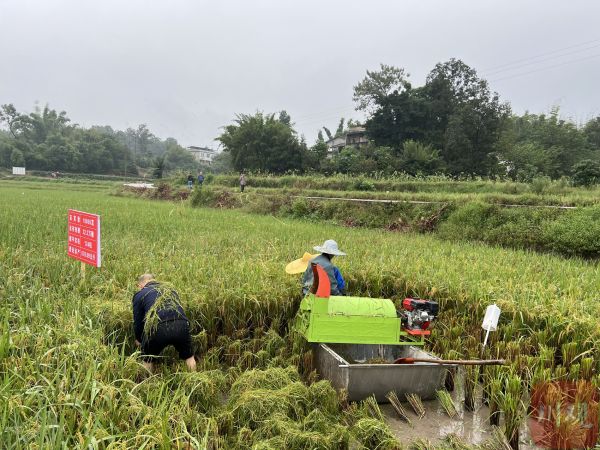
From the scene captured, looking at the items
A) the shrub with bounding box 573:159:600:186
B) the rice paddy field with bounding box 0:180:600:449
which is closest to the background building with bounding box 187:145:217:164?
the shrub with bounding box 573:159:600:186

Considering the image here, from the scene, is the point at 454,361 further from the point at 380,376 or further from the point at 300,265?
the point at 300,265

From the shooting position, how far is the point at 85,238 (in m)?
4.77

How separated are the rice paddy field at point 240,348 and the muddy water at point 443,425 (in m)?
0.06

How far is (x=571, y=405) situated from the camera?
3.46 m

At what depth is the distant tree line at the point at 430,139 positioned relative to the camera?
1070 inches

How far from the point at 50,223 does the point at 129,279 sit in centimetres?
499

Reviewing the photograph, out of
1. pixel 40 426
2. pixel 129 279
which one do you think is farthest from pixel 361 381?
pixel 129 279

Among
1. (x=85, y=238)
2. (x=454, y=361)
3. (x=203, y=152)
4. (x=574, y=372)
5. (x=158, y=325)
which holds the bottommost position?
(x=574, y=372)

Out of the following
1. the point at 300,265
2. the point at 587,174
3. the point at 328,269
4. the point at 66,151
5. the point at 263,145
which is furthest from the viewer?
the point at 66,151

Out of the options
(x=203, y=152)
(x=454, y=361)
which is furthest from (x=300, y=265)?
(x=203, y=152)

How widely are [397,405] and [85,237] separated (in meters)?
3.57

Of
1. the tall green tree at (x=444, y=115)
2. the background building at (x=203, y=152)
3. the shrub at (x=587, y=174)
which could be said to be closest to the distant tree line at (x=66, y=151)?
the tall green tree at (x=444, y=115)

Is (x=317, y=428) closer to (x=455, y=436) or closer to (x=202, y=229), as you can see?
(x=455, y=436)

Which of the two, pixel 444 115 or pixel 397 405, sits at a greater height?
pixel 444 115
